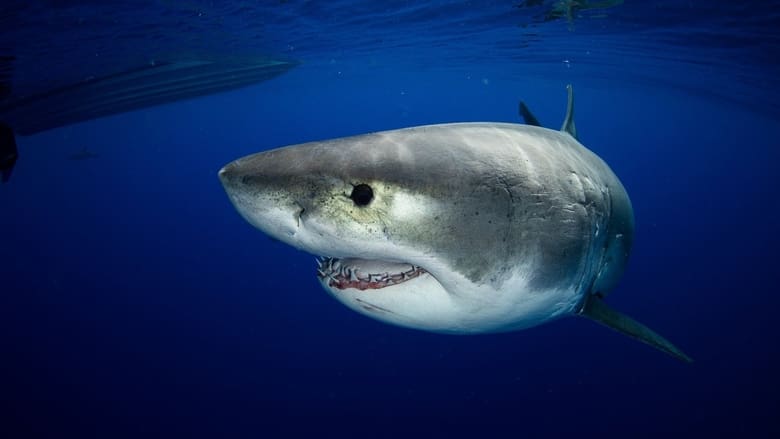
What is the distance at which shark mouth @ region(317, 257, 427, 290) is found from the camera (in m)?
1.95

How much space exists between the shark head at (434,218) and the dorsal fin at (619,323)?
0.39 metres

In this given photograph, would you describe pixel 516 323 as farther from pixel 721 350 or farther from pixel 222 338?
pixel 222 338

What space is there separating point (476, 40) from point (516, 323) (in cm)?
1623

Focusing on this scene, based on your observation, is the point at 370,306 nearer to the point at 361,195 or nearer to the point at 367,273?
the point at 367,273

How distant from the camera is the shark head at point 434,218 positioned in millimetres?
1591

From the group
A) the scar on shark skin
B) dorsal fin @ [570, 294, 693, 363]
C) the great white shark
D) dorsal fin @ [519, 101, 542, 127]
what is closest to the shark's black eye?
the great white shark

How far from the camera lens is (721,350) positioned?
551 inches

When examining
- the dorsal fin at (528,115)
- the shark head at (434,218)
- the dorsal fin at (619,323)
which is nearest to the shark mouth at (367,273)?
the shark head at (434,218)

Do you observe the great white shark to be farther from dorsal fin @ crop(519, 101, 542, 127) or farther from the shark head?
dorsal fin @ crop(519, 101, 542, 127)

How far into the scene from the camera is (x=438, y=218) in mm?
1655

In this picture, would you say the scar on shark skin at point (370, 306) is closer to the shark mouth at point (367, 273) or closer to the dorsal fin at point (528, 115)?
the shark mouth at point (367, 273)

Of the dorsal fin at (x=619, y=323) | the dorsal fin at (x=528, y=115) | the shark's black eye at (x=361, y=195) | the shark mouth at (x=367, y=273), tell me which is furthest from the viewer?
the dorsal fin at (x=528, y=115)

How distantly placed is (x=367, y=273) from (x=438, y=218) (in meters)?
0.52

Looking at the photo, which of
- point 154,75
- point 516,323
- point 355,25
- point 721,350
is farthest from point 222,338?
point 721,350
